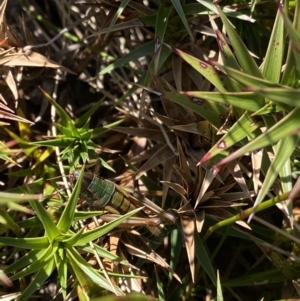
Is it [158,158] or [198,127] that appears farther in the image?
[158,158]

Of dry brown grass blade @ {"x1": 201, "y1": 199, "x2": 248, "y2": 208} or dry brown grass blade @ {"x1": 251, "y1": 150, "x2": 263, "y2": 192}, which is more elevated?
dry brown grass blade @ {"x1": 251, "y1": 150, "x2": 263, "y2": 192}

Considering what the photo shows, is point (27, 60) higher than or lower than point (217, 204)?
higher

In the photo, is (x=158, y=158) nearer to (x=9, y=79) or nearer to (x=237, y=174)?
(x=237, y=174)

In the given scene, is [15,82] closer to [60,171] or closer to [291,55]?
[60,171]

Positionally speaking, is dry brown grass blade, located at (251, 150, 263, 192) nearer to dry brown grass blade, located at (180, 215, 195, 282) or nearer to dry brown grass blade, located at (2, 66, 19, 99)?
dry brown grass blade, located at (180, 215, 195, 282)

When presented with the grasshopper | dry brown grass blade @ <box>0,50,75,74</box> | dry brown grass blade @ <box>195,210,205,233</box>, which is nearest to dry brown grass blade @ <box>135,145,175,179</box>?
the grasshopper

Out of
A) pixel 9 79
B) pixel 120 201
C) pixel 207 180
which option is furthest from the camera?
pixel 9 79

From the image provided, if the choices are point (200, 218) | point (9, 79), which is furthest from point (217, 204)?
point (9, 79)
